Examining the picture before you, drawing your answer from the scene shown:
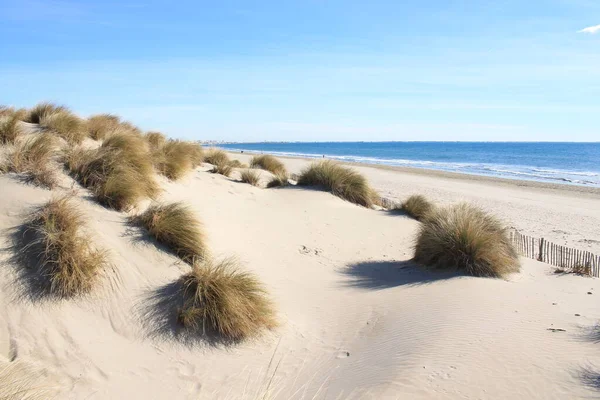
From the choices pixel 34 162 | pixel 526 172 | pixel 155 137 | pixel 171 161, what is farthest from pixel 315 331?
pixel 526 172

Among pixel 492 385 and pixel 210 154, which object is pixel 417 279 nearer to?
pixel 492 385

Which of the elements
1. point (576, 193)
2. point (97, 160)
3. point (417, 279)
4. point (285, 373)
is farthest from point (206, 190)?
point (576, 193)

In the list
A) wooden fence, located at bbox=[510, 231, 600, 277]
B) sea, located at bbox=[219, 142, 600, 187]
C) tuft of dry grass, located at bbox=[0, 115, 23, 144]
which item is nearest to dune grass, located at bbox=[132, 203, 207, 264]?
tuft of dry grass, located at bbox=[0, 115, 23, 144]

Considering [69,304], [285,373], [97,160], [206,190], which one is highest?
[97,160]

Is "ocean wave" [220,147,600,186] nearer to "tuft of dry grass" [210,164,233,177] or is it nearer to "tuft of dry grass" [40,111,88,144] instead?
"tuft of dry grass" [210,164,233,177]

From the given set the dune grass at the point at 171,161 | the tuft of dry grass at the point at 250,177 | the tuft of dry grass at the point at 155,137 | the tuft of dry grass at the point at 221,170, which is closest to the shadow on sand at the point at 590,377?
the dune grass at the point at 171,161

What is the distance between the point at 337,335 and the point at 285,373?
1.27 meters

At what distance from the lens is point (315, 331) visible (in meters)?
6.59

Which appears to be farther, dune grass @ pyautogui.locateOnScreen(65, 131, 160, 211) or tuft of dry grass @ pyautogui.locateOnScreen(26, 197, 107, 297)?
dune grass @ pyautogui.locateOnScreen(65, 131, 160, 211)

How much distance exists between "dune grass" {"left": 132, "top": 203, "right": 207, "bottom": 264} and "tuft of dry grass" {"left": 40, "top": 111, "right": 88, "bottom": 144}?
3597 mm

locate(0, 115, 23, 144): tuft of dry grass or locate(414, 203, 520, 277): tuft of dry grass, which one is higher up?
locate(0, 115, 23, 144): tuft of dry grass

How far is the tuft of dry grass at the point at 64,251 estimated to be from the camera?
581 cm

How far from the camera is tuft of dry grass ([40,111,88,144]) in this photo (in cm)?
1026

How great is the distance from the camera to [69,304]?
18.7 ft
